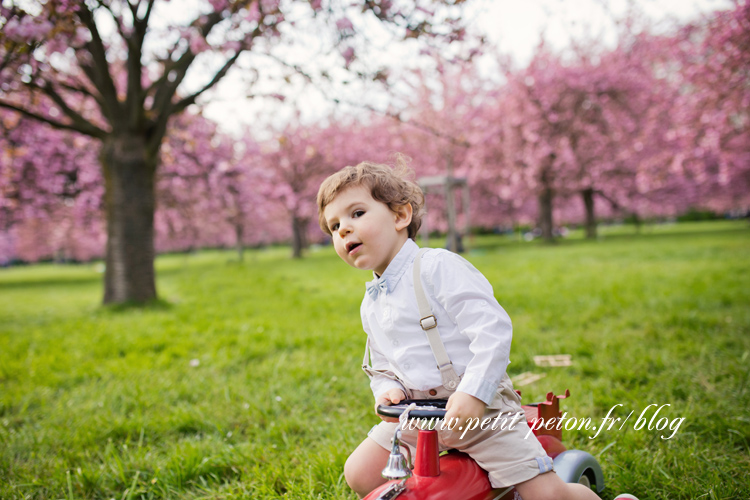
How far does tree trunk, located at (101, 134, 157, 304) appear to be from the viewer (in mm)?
7301

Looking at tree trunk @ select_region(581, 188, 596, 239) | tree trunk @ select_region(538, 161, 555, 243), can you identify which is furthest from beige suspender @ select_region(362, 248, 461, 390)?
tree trunk @ select_region(581, 188, 596, 239)

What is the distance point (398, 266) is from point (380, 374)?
1.34 feet

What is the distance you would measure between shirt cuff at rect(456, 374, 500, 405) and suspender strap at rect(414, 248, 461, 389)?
141 millimetres

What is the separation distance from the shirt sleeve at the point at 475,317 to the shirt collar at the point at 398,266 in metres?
0.10

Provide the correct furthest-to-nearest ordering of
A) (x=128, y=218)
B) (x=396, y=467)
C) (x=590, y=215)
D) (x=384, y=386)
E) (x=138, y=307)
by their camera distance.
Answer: (x=590, y=215), (x=128, y=218), (x=138, y=307), (x=384, y=386), (x=396, y=467)

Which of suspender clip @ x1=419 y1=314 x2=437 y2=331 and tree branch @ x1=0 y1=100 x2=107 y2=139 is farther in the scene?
tree branch @ x1=0 y1=100 x2=107 y2=139

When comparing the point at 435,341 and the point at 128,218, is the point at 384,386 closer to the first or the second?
the point at 435,341

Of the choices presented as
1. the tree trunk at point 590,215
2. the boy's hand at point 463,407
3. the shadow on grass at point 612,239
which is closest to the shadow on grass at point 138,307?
the boy's hand at point 463,407

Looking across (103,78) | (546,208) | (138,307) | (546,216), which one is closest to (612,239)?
(546,216)

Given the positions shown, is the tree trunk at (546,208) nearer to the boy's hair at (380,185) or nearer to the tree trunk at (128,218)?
the tree trunk at (128,218)

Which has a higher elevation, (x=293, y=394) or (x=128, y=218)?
(x=128, y=218)

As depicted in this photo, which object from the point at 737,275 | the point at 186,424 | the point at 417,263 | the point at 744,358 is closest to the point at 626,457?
the point at 417,263

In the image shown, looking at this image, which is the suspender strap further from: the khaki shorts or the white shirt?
the khaki shorts

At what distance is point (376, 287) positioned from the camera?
1.74 metres
